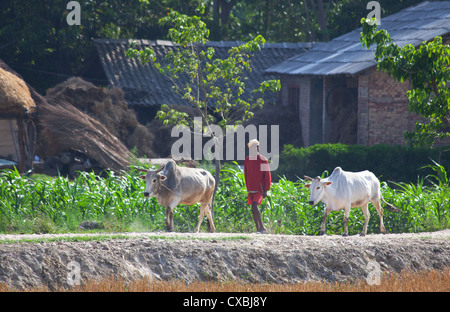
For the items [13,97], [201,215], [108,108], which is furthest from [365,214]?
[108,108]

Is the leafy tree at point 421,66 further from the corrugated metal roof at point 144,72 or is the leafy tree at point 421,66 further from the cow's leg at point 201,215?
the corrugated metal roof at point 144,72

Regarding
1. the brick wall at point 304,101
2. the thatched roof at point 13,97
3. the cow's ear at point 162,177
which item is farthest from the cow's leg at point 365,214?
the brick wall at point 304,101

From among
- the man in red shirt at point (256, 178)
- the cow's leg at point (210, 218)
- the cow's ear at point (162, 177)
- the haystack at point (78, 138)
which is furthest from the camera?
the haystack at point (78, 138)

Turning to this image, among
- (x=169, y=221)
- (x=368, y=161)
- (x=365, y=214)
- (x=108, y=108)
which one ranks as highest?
(x=108, y=108)

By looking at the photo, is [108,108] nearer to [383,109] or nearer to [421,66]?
[383,109]

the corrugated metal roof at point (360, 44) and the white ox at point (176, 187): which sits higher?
the corrugated metal roof at point (360, 44)

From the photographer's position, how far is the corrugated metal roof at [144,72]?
84.7 feet

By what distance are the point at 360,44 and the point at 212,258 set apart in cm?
1712

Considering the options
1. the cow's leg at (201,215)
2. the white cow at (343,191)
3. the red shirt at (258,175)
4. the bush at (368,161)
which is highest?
the red shirt at (258,175)

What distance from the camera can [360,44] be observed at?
88.3ft

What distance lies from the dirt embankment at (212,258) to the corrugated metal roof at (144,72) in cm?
1368

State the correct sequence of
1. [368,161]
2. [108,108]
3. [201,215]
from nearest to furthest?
[201,215] → [368,161] → [108,108]
